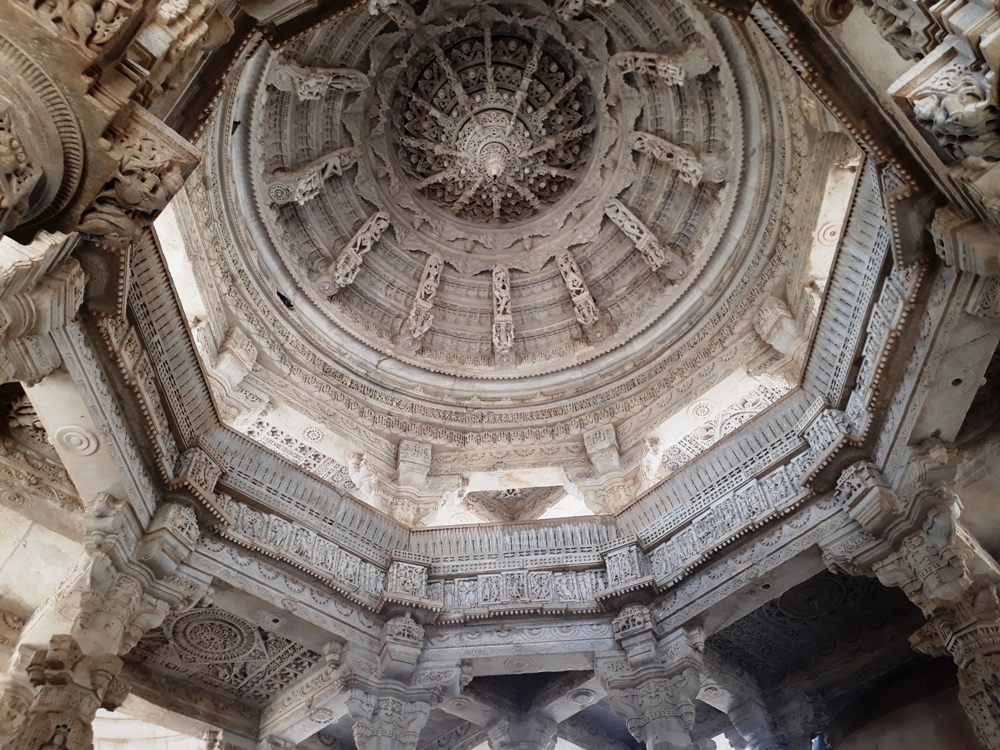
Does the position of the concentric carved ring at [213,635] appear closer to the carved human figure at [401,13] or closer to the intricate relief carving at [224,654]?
the intricate relief carving at [224,654]

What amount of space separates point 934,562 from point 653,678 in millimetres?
3477

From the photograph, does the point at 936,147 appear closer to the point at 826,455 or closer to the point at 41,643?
the point at 826,455

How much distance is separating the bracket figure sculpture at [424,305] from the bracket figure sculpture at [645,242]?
148 inches

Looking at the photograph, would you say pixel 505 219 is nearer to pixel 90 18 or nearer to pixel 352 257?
pixel 352 257

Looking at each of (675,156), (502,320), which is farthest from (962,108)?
(502,320)

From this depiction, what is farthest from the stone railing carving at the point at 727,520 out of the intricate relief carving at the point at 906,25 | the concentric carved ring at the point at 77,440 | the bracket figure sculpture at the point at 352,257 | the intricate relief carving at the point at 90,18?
the intricate relief carving at the point at 90,18

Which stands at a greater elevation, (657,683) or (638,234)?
(638,234)

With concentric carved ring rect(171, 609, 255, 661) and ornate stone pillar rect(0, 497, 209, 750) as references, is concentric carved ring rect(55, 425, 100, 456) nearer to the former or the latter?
ornate stone pillar rect(0, 497, 209, 750)

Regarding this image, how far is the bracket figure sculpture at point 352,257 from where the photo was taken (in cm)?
1419

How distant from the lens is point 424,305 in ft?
49.5

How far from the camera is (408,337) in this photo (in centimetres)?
1491

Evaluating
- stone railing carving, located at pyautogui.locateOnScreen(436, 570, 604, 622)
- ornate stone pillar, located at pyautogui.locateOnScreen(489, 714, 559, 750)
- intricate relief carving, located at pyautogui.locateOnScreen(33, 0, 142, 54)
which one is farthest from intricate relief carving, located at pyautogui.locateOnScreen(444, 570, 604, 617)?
intricate relief carving, located at pyautogui.locateOnScreen(33, 0, 142, 54)

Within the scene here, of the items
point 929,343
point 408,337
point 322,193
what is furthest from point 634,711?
point 322,193

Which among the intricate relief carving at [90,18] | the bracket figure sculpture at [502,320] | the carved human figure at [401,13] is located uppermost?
the carved human figure at [401,13]
